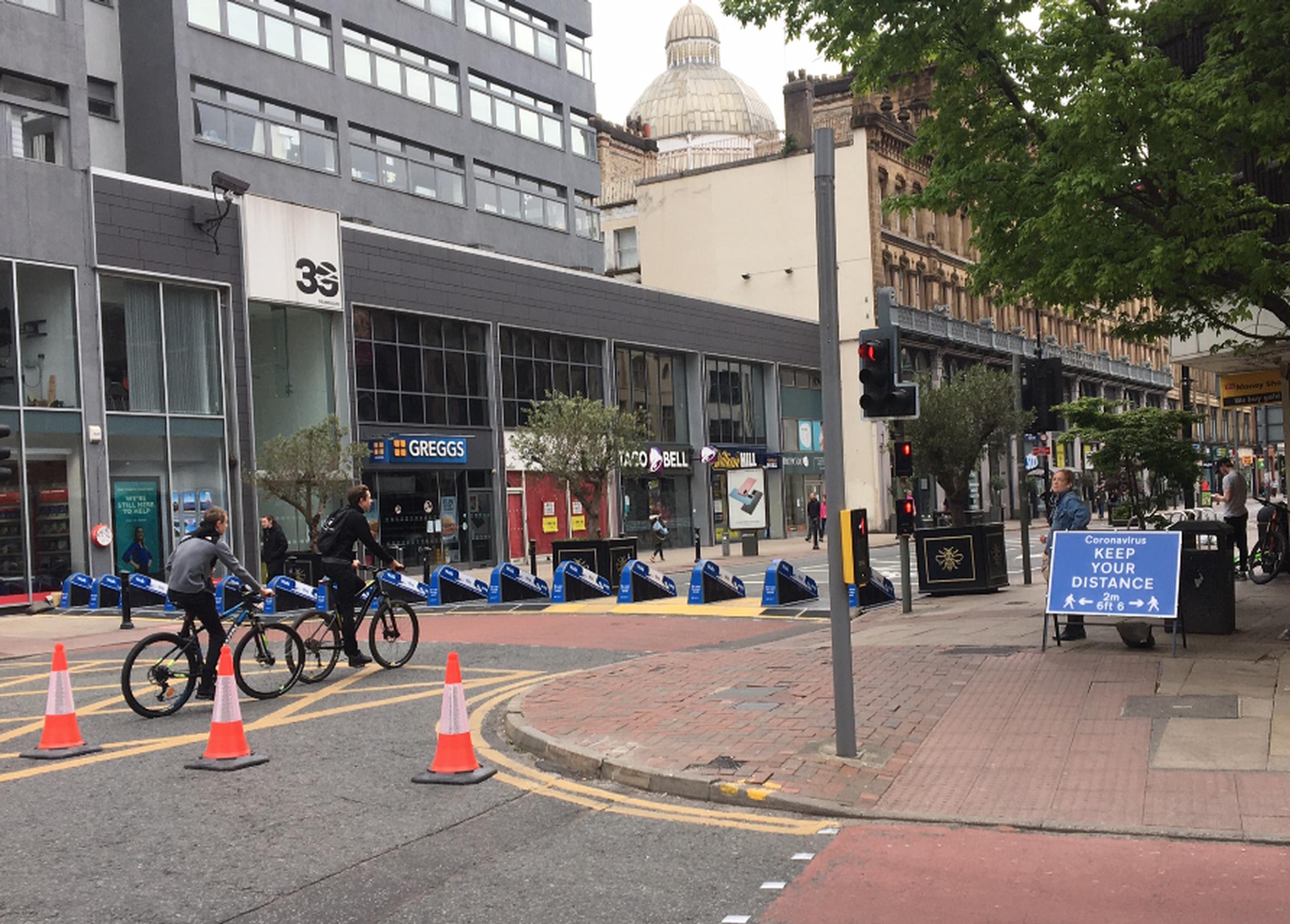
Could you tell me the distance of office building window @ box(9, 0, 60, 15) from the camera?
2811 cm

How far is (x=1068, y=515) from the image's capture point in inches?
527

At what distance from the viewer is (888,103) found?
66.8 metres

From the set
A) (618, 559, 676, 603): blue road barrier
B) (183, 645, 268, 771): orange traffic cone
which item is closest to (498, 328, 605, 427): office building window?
(618, 559, 676, 603): blue road barrier

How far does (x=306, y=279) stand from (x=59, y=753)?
2554cm

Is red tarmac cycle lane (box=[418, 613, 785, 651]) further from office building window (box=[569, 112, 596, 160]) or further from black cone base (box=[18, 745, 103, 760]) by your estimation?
office building window (box=[569, 112, 596, 160])

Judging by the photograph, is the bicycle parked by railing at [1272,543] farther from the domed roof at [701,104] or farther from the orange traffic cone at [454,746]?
the domed roof at [701,104]

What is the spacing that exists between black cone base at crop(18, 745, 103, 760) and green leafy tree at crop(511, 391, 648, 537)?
943 inches

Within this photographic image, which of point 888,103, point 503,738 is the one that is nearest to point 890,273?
point 888,103

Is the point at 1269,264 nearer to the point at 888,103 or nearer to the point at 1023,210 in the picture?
the point at 1023,210

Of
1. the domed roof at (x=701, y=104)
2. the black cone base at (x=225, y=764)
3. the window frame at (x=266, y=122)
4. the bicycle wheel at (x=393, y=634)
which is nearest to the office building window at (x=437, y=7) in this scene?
the window frame at (x=266, y=122)

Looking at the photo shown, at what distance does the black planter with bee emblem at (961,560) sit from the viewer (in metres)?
20.7

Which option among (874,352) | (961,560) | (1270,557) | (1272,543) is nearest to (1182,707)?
(874,352)

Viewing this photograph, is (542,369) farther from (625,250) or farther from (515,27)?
(625,250)

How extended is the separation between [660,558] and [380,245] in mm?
12889
